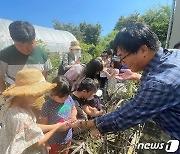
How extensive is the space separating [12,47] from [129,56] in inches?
61.1

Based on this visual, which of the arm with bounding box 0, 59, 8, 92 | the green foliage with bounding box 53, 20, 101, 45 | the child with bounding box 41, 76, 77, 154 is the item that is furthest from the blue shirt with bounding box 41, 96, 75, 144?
the green foliage with bounding box 53, 20, 101, 45

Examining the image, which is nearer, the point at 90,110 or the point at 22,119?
the point at 22,119

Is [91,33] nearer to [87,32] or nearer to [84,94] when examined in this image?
[87,32]

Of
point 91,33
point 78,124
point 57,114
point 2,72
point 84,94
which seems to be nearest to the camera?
point 78,124

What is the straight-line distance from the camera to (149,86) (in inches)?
52.0

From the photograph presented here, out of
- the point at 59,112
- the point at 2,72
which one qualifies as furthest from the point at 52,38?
the point at 59,112

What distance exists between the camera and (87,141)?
2.01 m

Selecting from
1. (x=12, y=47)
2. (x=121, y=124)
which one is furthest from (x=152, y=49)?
(x=12, y=47)

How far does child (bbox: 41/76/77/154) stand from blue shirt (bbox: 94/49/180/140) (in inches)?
34.2

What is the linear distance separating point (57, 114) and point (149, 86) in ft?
4.02

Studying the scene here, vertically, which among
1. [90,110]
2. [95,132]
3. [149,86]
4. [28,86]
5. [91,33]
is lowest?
[91,33]

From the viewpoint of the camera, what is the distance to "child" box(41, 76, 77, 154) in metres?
2.30

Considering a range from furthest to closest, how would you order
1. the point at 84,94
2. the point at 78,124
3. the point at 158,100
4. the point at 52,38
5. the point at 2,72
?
the point at 52,38
the point at 84,94
the point at 2,72
the point at 78,124
the point at 158,100

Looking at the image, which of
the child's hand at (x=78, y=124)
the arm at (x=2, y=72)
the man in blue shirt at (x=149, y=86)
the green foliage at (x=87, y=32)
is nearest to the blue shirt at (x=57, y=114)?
the child's hand at (x=78, y=124)
